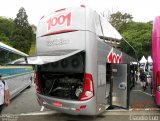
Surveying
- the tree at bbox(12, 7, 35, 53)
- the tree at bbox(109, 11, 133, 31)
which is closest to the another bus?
the tree at bbox(12, 7, 35, 53)

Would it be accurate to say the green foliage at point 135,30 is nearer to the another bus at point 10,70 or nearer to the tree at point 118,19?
the tree at point 118,19

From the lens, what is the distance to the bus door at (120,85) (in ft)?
35.7

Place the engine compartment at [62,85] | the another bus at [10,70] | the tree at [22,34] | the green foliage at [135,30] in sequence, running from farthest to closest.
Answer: the tree at [22,34], the green foliage at [135,30], the another bus at [10,70], the engine compartment at [62,85]

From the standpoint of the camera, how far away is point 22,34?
69.9m

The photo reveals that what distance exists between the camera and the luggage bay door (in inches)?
428

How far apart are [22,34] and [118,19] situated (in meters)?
24.2

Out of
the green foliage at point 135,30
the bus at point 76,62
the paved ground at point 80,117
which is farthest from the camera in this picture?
the green foliage at point 135,30

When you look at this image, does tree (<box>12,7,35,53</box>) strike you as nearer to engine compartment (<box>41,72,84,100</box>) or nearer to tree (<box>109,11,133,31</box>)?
tree (<box>109,11,133,31</box>)

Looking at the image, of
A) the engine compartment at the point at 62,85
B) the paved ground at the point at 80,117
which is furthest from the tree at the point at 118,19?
the engine compartment at the point at 62,85

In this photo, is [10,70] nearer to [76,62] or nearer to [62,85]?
[62,85]

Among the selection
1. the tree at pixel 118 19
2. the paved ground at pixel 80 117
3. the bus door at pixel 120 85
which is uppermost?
the tree at pixel 118 19

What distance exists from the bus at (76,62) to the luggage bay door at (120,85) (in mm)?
40

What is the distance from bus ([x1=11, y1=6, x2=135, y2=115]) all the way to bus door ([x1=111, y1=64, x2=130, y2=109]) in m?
0.04

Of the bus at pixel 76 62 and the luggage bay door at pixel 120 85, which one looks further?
the luggage bay door at pixel 120 85
